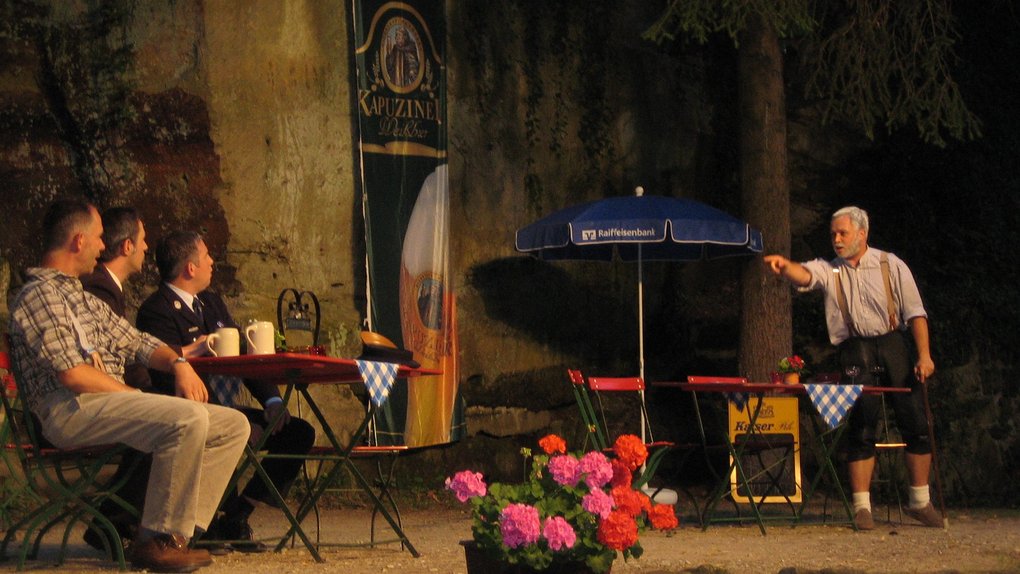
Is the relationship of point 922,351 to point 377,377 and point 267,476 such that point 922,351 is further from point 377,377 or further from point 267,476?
point 267,476

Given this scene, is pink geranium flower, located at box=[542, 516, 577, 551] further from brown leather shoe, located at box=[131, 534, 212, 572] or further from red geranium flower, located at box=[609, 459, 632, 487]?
brown leather shoe, located at box=[131, 534, 212, 572]

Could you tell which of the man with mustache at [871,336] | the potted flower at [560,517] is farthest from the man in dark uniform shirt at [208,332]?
the man with mustache at [871,336]

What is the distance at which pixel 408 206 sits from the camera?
393 inches

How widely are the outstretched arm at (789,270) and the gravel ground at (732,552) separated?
4.50 feet

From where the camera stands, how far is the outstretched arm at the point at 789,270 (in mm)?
7398

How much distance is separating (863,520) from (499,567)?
3716mm

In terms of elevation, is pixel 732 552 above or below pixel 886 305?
below

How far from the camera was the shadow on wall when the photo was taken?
11.1 m

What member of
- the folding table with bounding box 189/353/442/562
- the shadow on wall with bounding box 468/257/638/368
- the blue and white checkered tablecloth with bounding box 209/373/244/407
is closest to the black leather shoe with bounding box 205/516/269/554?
the folding table with bounding box 189/353/442/562

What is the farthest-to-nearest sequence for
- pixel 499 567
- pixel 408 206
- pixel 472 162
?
pixel 472 162 → pixel 408 206 → pixel 499 567

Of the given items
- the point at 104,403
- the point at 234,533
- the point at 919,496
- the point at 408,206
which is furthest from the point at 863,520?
the point at 104,403

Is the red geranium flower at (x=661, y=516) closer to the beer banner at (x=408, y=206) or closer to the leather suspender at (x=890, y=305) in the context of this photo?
the leather suspender at (x=890, y=305)

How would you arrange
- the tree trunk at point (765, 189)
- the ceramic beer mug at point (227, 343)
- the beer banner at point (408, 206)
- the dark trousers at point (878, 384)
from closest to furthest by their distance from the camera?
the ceramic beer mug at point (227, 343) → the dark trousers at point (878, 384) → the beer banner at point (408, 206) → the tree trunk at point (765, 189)

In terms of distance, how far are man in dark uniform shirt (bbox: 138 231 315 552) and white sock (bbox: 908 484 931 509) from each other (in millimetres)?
3691
